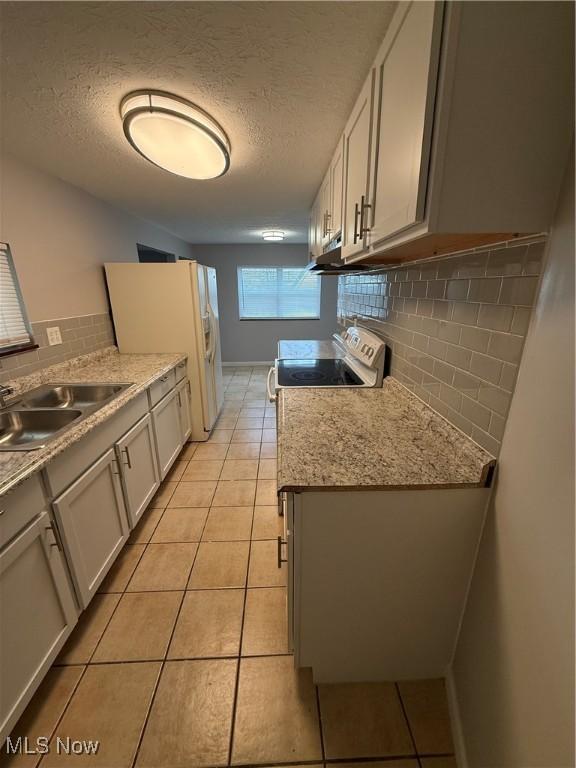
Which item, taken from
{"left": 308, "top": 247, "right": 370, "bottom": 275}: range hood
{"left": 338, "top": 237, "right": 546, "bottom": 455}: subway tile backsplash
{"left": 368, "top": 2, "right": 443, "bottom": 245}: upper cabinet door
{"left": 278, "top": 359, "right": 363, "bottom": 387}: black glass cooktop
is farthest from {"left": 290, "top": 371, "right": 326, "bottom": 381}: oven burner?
{"left": 368, "top": 2, "right": 443, "bottom": 245}: upper cabinet door

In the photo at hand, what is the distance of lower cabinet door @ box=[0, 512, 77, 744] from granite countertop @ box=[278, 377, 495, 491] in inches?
36.2

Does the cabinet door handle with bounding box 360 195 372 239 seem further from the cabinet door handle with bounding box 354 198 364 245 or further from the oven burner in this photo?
the oven burner

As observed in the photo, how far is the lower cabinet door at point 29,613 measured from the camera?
37.9 inches

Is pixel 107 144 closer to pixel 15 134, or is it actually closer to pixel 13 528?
pixel 15 134

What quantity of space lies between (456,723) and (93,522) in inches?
64.7

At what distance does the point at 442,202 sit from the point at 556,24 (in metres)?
0.37

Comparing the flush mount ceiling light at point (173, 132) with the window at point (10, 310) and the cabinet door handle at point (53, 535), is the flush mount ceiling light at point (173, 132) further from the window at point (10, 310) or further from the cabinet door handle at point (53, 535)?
the cabinet door handle at point (53, 535)

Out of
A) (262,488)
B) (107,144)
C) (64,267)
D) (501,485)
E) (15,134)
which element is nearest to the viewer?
(501,485)

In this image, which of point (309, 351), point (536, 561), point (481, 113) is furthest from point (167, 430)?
point (481, 113)

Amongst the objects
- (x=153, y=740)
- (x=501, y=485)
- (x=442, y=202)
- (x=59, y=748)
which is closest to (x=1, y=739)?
(x=59, y=748)

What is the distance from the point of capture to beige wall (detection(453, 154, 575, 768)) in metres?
0.67

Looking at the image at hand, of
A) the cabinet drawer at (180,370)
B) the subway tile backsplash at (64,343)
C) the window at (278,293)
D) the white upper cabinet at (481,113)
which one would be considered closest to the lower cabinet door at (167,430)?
the cabinet drawer at (180,370)

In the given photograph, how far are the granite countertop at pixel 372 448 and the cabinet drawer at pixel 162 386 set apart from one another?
3.61 ft

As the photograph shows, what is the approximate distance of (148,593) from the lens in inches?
60.8
